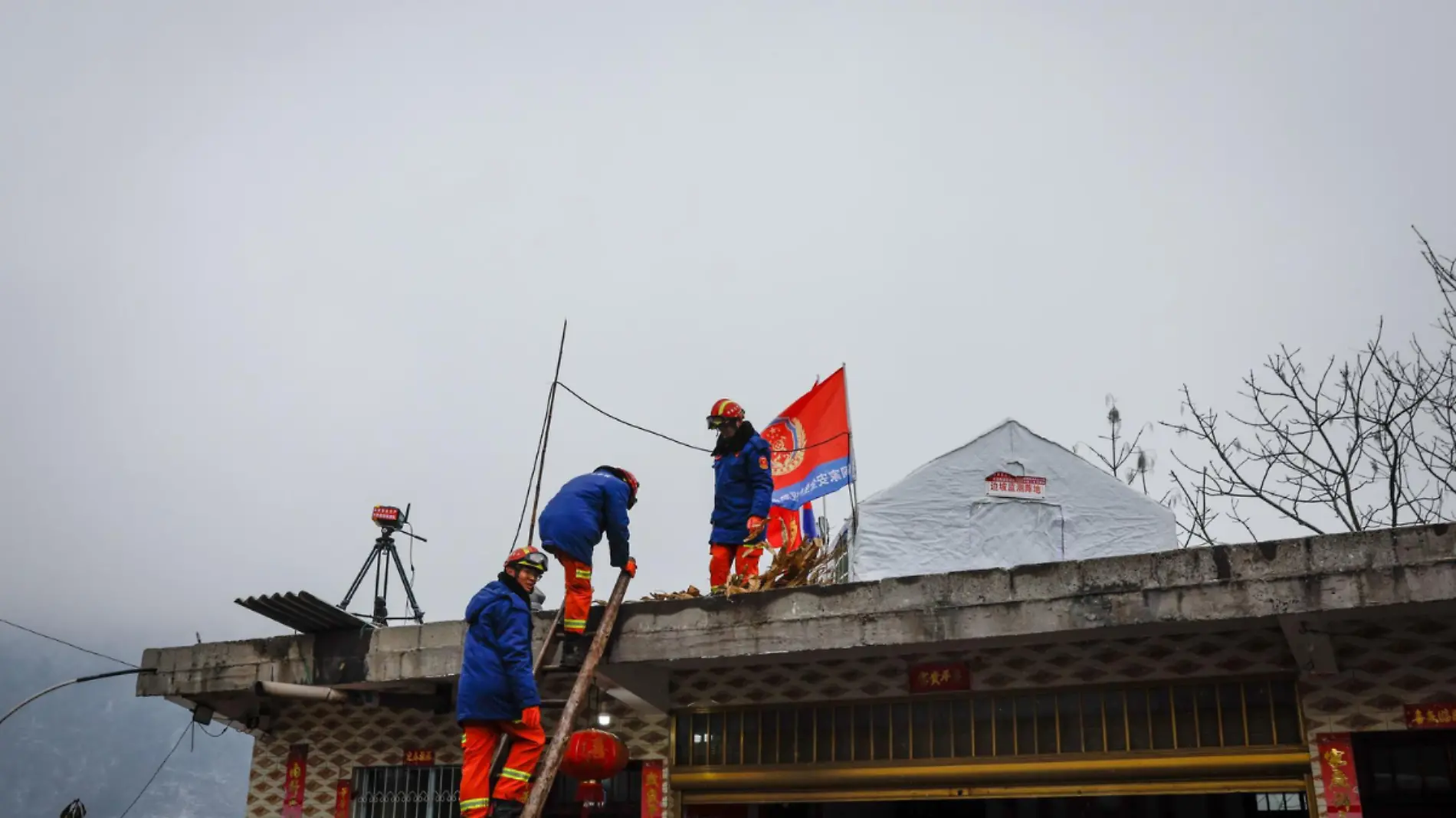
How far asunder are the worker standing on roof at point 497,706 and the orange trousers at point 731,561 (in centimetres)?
255

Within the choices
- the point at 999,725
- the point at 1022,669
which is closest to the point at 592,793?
the point at 999,725

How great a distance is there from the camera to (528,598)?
27.9 feet

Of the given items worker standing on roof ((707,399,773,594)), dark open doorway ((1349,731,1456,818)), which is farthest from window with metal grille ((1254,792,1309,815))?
worker standing on roof ((707,399,773,594))

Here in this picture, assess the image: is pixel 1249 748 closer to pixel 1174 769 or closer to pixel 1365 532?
pixel 1174 769

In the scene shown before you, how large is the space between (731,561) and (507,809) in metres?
3.36

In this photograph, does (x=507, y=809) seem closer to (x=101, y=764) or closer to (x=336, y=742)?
(x=336, y=742)

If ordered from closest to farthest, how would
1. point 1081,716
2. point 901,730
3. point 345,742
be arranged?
1. point 1081,716
2. point 901,730
3. point 345,742

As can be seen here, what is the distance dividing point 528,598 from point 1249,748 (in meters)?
5.23

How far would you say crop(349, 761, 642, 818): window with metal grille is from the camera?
10711 millimetres

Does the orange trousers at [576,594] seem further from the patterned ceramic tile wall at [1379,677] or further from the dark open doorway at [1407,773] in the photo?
the dark open doorway at [1407,773]

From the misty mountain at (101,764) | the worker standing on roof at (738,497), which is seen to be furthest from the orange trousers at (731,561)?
the misty mountain at (101,764)

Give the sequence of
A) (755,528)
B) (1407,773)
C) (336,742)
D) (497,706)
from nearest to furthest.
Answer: (1407,773)
(497,706)
(755,528)
(336,742)

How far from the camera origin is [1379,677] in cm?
805

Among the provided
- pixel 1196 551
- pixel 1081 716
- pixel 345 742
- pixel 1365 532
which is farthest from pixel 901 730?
pixel 345 742
